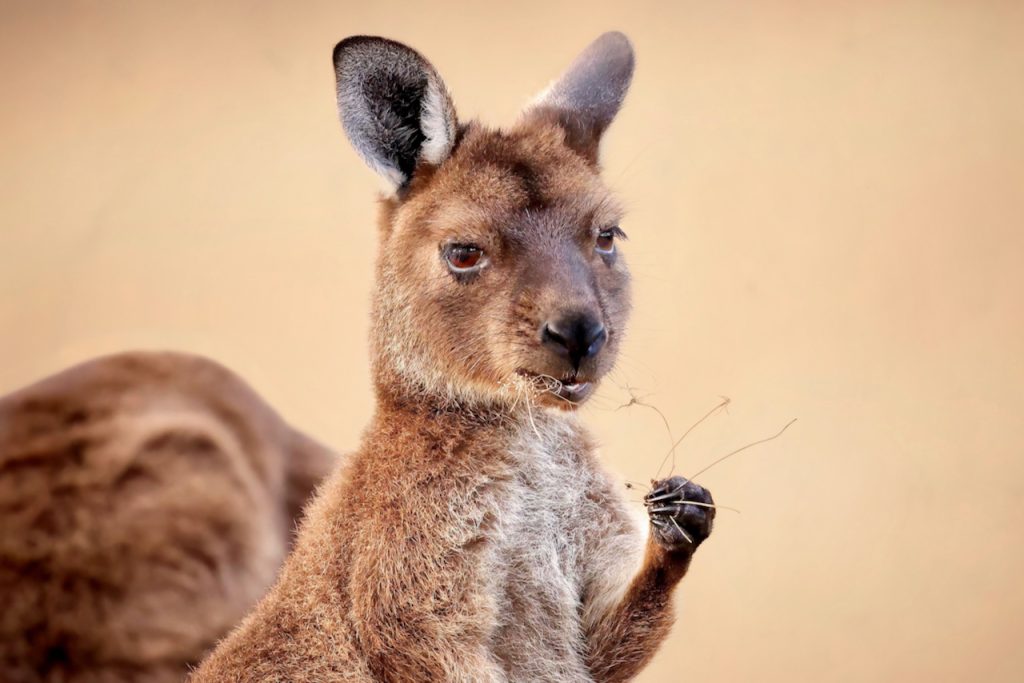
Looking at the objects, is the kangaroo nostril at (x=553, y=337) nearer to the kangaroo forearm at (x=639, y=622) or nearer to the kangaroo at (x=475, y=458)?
the kangaroo at (x=475, y=458)

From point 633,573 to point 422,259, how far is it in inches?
29.1

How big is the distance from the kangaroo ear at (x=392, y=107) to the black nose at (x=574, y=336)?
1.62ft

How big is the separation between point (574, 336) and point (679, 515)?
0.38 metres

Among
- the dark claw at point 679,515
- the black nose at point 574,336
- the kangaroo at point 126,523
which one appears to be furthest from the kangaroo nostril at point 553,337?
the kangaroo at point 126,523

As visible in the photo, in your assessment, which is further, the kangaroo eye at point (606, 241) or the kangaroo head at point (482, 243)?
the kangaroo eye at point (606, 241)

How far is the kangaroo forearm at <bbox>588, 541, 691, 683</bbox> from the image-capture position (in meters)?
2.06

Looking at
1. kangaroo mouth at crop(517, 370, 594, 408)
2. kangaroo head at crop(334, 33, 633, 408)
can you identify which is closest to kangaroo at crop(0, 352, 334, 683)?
kangaroo head at crop(334, 33, 633, 408)

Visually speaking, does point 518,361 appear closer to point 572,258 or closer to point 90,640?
point 572,258

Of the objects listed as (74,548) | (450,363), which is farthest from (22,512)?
(450,363)

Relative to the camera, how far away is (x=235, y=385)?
306 cm

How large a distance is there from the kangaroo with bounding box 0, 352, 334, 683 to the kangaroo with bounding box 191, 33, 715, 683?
1.98 ft

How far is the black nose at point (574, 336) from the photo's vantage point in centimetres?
197

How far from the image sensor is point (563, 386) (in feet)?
6.65

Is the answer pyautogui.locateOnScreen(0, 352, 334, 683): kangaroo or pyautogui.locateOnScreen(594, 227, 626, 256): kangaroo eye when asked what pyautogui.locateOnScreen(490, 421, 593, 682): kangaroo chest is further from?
pyautogui.locateOnScreen(0, 352, 334, 683): kangaroo
